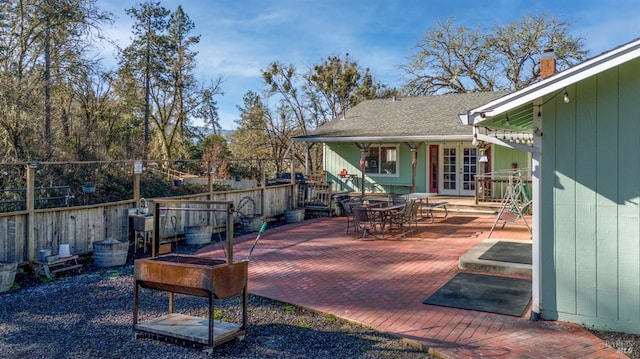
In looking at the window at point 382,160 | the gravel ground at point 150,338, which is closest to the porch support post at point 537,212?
the gravel ground at point 150,338

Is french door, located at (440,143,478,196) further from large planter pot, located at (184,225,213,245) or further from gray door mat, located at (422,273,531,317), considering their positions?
gray door mat, located at (422,273,531,317)

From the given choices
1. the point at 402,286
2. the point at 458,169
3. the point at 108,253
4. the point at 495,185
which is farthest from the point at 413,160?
the point at 108,253

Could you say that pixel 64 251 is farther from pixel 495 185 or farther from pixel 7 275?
pixel 495 185

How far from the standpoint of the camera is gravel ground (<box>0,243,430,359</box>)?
4.07 m

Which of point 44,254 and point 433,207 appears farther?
point 433,207

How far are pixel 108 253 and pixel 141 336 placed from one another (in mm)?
3779

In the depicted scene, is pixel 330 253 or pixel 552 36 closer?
pixel 330 253

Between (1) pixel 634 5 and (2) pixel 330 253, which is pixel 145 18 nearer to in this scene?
(2) pixel 330 253

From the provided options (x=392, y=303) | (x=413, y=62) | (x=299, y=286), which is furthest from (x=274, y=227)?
(x=413, y=62)

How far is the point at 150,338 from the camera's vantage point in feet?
14.5

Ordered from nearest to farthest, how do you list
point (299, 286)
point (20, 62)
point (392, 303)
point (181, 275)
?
point (181, 275)
point (392, 303)
point (299, 286)
point (20, 62)

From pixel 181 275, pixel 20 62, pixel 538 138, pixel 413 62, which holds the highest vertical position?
pixel 413 62

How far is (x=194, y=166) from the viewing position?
22188mm

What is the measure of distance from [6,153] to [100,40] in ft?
21.0
